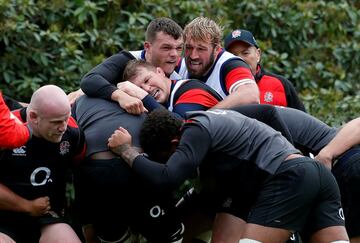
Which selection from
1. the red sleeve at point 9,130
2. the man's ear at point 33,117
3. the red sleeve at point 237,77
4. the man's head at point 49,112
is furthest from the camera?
the red sleeve at point 237,77

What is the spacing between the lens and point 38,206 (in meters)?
5.96

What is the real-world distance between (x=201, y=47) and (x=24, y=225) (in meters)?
1.90

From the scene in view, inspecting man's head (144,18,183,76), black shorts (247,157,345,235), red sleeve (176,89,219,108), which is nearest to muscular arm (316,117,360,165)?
black shorts (247,157,345,235)

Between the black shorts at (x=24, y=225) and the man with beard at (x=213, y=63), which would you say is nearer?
the black shorts at (x=24, y=225)

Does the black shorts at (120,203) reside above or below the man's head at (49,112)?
below

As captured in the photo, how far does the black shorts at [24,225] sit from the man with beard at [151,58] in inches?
36.6

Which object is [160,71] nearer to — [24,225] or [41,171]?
[41,171]

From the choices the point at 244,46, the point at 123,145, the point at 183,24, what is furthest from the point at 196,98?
the point at 183,24

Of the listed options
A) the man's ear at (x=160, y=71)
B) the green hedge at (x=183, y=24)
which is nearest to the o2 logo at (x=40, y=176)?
the man's ear at (x=160, y=71)

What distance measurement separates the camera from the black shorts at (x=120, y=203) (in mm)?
6004

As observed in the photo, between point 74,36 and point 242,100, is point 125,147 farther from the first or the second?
point 74,36

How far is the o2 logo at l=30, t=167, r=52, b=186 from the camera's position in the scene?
5.94 metres

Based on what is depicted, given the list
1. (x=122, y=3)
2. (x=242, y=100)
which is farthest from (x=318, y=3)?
(x=242, y=100)

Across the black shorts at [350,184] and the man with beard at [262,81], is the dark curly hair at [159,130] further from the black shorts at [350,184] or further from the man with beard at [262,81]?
the man with beard at [262,81]
